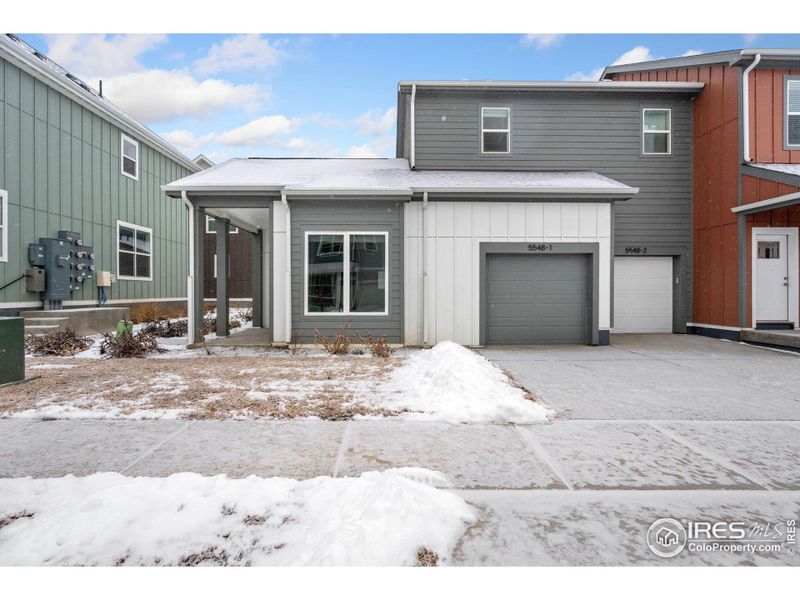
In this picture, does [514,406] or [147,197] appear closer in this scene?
[514,406]

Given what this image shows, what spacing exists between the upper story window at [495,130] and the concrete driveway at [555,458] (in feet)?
27.5

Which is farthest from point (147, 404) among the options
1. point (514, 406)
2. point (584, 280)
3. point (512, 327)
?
point (584, 280)

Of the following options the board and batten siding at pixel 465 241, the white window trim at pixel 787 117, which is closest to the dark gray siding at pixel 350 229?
the board and batten siding at pixel 465 241

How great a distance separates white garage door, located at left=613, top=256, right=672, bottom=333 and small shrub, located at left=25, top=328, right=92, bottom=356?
43.5 ft

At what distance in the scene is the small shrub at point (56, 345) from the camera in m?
8.10

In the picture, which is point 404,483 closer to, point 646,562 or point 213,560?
point 213,560

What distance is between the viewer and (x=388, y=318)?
8.96 meters

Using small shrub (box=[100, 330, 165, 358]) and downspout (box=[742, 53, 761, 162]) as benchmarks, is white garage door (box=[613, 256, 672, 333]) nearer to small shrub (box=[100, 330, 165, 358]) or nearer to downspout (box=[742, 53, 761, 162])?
downspout (box=[742, 53, 761, 162])

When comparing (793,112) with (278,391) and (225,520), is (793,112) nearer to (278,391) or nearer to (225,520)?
(278,391)

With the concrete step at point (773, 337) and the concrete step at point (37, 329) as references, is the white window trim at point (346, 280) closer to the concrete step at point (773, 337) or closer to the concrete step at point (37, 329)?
the concrete step at point (37, 329)

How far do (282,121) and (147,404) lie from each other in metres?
84.8

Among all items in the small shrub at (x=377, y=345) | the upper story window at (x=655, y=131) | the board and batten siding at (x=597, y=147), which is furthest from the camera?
the upper story window at (x=655, y=131)

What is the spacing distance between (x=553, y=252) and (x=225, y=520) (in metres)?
8.65

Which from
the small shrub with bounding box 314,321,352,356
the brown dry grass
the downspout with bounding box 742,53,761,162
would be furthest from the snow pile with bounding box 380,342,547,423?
the downspout with bounding box 742,53,761,162
